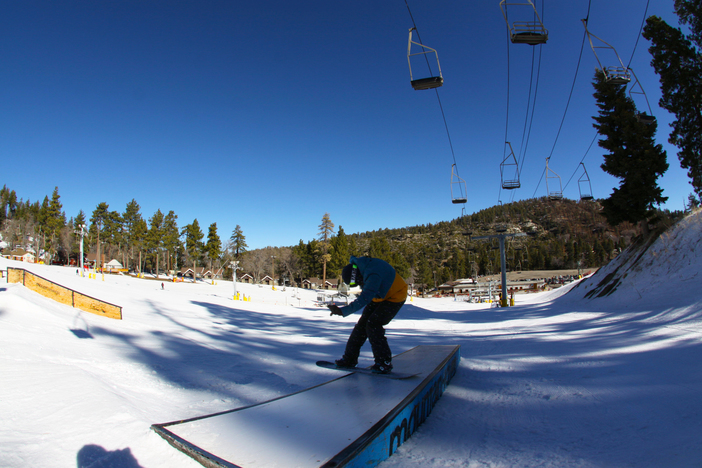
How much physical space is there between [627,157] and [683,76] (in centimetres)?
529

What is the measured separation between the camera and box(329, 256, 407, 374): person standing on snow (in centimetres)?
443

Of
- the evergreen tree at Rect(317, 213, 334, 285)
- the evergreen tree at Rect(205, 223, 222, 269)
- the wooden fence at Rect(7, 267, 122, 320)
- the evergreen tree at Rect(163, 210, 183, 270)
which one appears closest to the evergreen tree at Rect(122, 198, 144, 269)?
the evergreen tree at Rect(163, 210, 183, 270)

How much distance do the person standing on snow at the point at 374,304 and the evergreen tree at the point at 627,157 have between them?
20.5 m

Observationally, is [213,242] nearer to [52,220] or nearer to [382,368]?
[52,220]

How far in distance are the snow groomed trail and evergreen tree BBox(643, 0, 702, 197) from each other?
82.6 ft

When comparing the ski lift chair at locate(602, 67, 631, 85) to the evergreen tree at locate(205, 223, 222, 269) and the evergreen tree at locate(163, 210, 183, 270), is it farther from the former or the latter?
the evergreen tree at locate(163, 210, 183, 270)

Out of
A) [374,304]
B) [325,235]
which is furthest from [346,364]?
[325,235]

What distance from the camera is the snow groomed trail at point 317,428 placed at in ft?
7.52

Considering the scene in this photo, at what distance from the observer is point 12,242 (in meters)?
83.3

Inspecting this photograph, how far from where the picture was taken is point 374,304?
4.67m

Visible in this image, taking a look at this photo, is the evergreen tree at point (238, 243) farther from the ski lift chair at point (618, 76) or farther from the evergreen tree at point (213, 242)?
the ski lift chair at point (618, 76)

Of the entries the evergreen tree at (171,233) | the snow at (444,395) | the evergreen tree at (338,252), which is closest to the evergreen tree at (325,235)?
the evergreen tree at (338,252)

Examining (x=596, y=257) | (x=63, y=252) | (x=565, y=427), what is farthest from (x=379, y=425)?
(x=596, y=257)

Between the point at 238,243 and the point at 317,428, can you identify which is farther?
the point at 238,243
